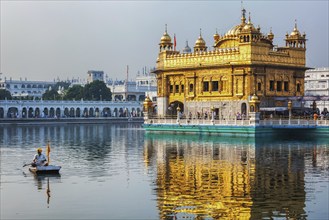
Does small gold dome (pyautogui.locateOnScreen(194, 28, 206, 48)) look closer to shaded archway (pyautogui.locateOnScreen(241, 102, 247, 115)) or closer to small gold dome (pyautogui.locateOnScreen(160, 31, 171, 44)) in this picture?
small gold dome (pyautogui.locateOnScreen(160, 31, 171, 44))

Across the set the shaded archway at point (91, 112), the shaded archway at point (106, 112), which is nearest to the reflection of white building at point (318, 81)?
the shaded archway at point (106, 112)

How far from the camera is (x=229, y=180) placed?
69.2ft

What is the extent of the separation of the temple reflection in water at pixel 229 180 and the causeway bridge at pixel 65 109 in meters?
65.3

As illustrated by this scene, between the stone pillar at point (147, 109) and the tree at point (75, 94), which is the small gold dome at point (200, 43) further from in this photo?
the tree at point (75, 94)

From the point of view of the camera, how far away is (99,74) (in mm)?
177625

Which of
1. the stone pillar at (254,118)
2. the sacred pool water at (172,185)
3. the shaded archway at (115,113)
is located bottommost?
the sacred pool water at (172,185)

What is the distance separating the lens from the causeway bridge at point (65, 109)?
97500 mm

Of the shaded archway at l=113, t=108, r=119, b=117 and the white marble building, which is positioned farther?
the white marble building

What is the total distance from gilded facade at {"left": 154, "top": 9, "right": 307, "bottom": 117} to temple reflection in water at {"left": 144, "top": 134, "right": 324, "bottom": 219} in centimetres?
1354

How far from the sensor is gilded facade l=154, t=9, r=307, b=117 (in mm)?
48469

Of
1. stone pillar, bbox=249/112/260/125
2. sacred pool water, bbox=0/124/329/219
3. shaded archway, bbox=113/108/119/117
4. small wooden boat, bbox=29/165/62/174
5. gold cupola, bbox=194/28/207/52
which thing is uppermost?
gold cupola, bbox=194/28/207/52

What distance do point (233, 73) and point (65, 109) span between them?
6398cm

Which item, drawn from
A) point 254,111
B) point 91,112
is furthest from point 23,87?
point 254,111

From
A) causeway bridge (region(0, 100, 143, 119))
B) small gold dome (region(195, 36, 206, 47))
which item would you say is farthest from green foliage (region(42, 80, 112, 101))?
small gold dome (region(195, 36, 206, 47))
